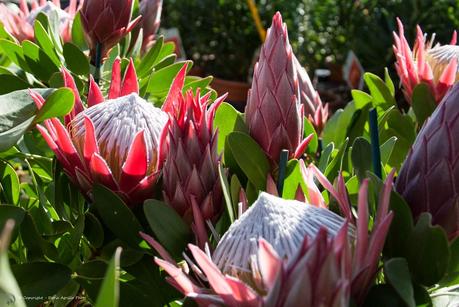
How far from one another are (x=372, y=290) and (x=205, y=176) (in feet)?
0.73

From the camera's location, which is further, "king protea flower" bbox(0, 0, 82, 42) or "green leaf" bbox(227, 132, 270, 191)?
"king protea flower" bbox(0, 0, 82, 42)

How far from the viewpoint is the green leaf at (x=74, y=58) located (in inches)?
39.4

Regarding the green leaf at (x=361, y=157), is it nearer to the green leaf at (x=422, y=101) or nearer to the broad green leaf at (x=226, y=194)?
the broad green leaf at (x=226, y=194)

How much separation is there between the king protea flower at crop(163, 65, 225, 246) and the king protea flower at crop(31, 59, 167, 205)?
0.03 meters

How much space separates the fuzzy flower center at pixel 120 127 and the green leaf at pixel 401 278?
0.97 feet

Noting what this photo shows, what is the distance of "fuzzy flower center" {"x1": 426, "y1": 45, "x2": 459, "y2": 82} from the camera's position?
1.03 m

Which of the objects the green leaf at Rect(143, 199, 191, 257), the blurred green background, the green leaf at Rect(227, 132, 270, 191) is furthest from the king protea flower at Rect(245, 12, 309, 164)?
the blurred green background

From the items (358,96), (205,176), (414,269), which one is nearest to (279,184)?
(205,176)

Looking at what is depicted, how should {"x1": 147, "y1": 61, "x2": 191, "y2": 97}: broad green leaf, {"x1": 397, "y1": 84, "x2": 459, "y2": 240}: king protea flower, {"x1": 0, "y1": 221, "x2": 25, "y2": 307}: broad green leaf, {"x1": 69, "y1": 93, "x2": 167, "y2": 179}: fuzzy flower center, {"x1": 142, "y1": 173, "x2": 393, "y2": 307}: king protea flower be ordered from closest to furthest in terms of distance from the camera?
{"x1": 0, "y1": 221, "x2": 25, "y2": 307}: broad green leaf, {"x1": 142, "y1": 173, "x2": 393, "y2": 307}: king protea flower, {"x1": 397, "y1": 84, "x2": 459, "y2": 240}: king protea flower, {"x1": 69, "y1": 93, "x2": 167, "y2": 179}: fuzzy flower center, {"x1": 147, "y1": 61, "x2": 191, "y2": 97}: broad green leaf

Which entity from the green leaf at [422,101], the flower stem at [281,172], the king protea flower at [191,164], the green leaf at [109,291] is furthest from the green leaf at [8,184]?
the green leaf at [422,101]

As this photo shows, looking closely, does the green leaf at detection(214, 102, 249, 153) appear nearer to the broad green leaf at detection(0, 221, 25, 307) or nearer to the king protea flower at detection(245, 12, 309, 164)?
the king protea flower at detection(245, 12, 309, 164)

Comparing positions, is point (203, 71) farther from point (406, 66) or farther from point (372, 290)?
point (372, 290)

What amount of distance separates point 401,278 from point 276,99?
11.3 inches

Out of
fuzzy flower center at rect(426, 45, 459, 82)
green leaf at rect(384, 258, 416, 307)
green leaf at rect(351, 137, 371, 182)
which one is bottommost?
green leaf at rect(384, 258, 416, 307)
